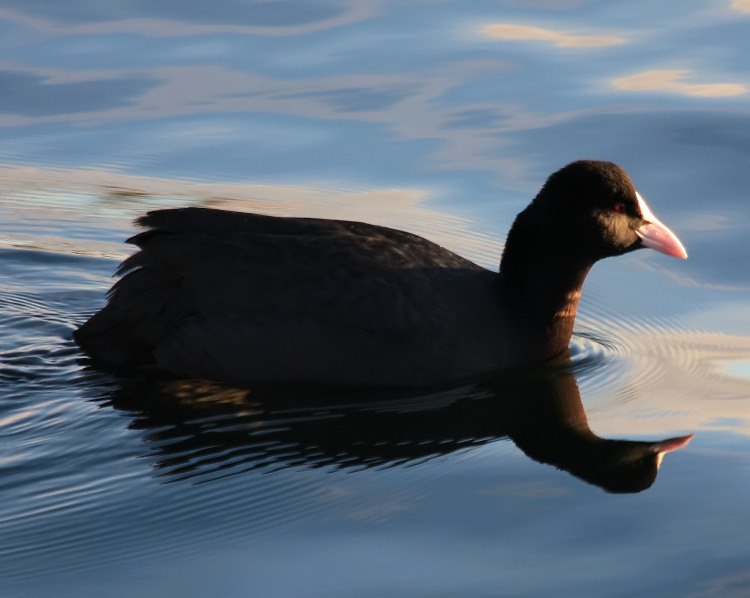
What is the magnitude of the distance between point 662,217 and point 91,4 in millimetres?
6055

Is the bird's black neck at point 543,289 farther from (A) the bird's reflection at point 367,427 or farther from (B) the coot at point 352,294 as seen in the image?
(A) the bird's reflection at point 367,427

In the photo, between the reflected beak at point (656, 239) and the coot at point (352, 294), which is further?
the reflected beak at point (656, 239)

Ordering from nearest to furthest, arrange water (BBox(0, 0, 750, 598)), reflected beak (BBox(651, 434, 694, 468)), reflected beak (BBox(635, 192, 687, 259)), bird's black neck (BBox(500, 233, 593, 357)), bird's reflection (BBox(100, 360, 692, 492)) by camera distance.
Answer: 1. water (BBox(0, 0, 750, 598))
2. bird's reflection (BBox(100, 360, 692, 492))
3. reflected beak (BBox(651, 434, 694, 468))
4. bird's black neck (BBox(500, 233, 593, 357))
5. reflected beak (BBox(635, 192, 687, 259))

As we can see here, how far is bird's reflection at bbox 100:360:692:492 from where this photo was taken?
6.11m

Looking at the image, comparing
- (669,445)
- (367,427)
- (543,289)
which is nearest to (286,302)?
(367,427)

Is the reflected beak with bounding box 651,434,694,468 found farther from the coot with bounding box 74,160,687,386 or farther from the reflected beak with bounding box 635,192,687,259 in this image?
the reflected beak with bounding box 635,192,687,259

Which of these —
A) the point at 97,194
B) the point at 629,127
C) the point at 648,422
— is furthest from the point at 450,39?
the point at 648,422

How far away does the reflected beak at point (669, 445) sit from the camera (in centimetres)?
630

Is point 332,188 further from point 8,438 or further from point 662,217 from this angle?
point 8,438

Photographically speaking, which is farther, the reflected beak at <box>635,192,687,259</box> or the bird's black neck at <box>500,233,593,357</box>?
the reflected beak at <box>635,192,687,259</box>

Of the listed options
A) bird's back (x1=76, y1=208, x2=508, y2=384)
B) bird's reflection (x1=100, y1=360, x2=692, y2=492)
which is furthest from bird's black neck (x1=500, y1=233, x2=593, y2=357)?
bird's reflection (x1=100, y1=360, x2=692, y2=492)

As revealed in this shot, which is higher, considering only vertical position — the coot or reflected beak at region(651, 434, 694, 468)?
the coot

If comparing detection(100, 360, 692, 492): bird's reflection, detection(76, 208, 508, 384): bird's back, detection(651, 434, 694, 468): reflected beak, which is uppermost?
detection(76, 208, 508, 384): bird's back

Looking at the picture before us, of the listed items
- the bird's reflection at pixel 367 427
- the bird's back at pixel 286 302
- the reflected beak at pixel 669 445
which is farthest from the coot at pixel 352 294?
the reflected beak at pixel 669 445
